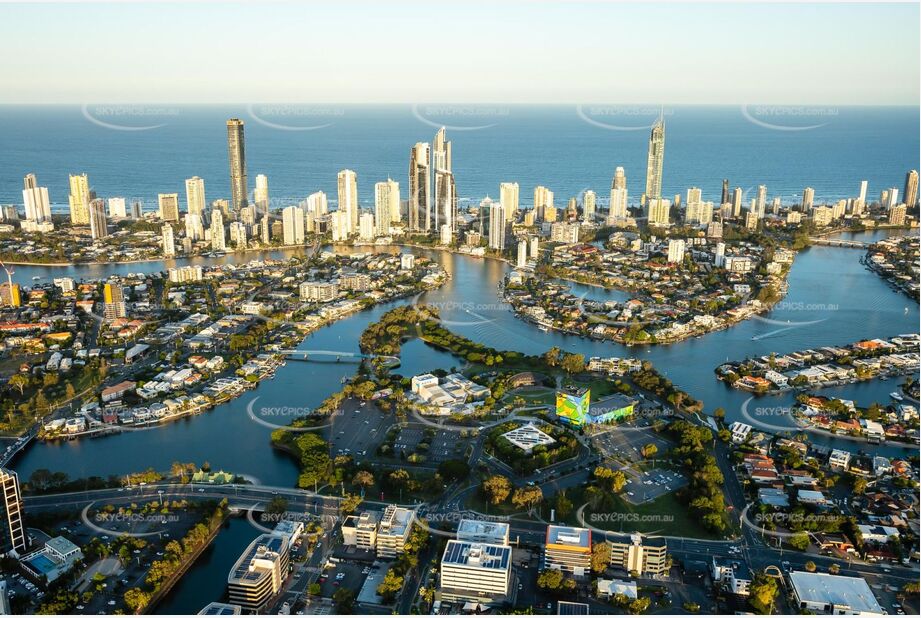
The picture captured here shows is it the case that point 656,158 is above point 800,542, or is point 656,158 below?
above

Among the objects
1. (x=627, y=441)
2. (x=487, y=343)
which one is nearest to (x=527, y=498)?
(x=627, y=441)

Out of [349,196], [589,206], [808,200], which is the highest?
[349,196]

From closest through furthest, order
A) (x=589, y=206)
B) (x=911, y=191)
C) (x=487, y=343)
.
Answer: (x=487, y=343)
(x=589, y=206)
(x=911, y=191)

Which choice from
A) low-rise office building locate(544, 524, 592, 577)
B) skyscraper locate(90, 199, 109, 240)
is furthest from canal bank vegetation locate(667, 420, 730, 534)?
skyscraper locate(90, 199, 109, 240)

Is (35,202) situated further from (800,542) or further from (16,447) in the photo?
(800,542)

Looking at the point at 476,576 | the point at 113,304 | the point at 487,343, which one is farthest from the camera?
the point at 113,304

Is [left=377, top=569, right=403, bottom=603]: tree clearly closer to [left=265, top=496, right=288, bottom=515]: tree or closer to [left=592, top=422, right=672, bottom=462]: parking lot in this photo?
[left=265, top=496, right=288, bottom=515]: tree

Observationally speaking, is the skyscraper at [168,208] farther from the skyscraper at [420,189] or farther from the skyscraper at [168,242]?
the skyscraper at [420,189]

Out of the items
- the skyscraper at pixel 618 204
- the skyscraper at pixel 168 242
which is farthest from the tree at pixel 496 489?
the skyscraper at pixel 618 204
